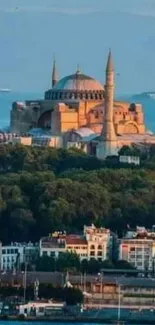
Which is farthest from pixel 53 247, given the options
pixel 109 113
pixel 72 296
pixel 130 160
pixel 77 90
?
pixel 77 90

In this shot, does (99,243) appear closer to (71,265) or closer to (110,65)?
(71,265)

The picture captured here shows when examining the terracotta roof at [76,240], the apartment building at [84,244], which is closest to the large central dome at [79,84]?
the apartment building at [84,244]

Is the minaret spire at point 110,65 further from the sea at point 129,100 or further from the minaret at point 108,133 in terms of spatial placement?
the sea at point 129,100

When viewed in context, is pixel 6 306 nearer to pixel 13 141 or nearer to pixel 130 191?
pixel 130 191

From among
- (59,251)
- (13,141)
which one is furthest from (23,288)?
(13,141)

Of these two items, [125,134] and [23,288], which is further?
[125,134]

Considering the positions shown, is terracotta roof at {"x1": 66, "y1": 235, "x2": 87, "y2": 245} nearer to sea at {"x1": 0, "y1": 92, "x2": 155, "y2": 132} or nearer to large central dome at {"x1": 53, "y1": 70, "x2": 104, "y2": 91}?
large central dome at {"x1": 53, "y1": 70, "x2": 104, "y2": 91}

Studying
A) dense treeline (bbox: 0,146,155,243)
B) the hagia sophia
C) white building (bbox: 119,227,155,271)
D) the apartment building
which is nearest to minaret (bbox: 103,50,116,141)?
the hagia sophia
